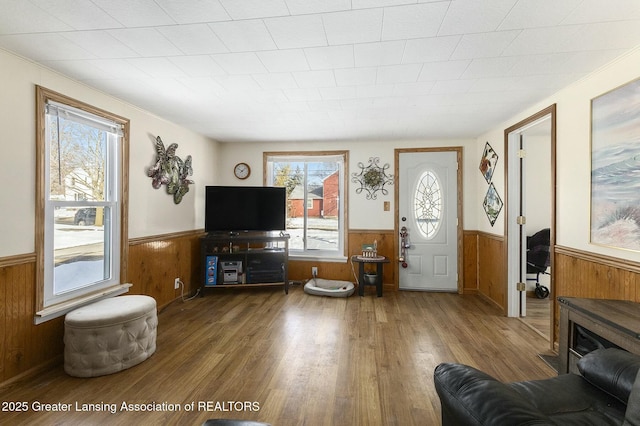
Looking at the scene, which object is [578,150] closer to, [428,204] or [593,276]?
[593,276]

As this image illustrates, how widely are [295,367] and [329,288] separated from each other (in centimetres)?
218

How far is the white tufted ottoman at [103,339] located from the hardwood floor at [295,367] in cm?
8

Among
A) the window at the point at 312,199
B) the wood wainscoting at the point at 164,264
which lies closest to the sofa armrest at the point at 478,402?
the wood wainscoting at the point at 164,264

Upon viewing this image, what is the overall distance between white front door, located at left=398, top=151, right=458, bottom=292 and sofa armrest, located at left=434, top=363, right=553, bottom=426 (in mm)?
3378

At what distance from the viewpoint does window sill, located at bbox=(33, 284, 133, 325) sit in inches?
88.9

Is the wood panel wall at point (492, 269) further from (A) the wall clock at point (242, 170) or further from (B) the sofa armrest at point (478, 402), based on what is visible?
(A) the wall clock at point (242, 170)

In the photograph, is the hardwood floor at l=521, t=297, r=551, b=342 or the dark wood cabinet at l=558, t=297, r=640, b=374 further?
the hardwood floor at l=521, t=297, r=551, b=342

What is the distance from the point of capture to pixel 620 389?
51.1 inches

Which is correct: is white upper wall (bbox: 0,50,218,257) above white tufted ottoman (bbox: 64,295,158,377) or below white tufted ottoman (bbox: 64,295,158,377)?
above

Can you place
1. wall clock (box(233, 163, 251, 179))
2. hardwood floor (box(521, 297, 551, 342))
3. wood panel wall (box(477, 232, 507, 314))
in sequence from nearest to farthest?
hardwood floor (box(521, 297, 551, 342))
wood panel wall (box(477, 232, 507, 314))
wall clock (box(233, 163, 251, 179))

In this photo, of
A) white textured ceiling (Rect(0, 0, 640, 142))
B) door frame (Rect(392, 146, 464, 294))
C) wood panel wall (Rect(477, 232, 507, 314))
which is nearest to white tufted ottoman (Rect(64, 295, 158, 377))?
white textured ceiling (Rect(0, 0, 640, 142))

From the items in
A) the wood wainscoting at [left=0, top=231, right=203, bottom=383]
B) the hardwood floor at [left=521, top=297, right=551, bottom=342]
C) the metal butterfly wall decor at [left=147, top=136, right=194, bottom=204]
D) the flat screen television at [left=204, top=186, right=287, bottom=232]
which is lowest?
the hardwood floor at [left=521, top=297, right=551, bottom=342]

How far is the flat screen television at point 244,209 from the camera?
427 centimetres

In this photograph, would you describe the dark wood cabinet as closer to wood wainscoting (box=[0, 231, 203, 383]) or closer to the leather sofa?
the leather sofa
